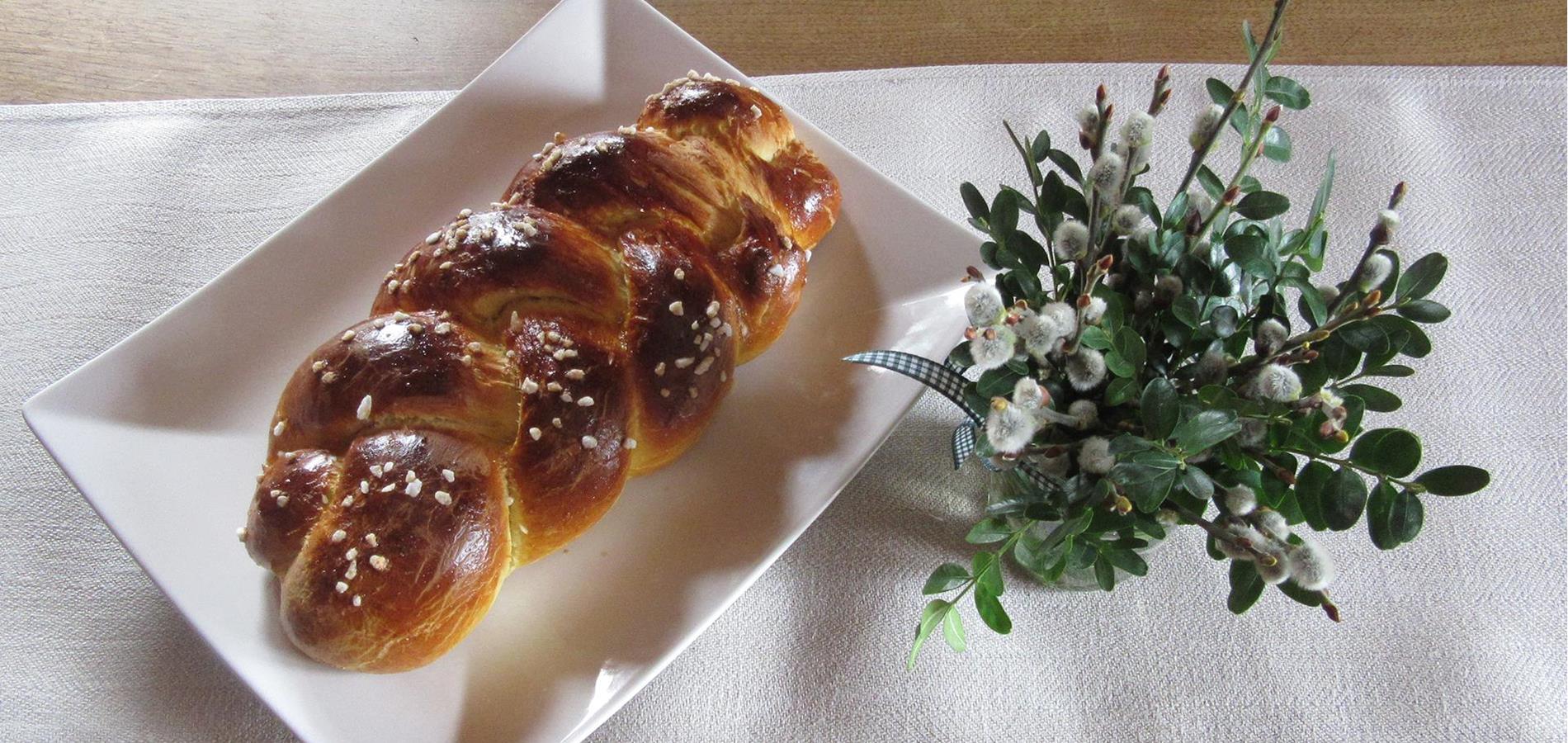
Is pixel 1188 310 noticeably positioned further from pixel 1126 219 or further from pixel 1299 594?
pixel 1299 594

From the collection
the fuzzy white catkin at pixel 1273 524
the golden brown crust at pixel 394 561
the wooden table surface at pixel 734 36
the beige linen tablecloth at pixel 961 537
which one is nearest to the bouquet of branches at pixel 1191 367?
the fuzzy white catkin at pixel 1273 524

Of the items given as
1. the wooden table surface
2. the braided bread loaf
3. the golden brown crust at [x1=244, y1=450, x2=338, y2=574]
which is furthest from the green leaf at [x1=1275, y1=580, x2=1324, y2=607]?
the wooden table surface

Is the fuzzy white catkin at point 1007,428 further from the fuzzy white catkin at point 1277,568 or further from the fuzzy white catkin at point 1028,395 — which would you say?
the fuzzy white catkin at point 1277,568

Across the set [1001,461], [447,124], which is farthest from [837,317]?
[447,124]

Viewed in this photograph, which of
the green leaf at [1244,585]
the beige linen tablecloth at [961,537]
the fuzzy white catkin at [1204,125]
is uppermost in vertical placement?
the fuzzy white catkin at [1204,125]

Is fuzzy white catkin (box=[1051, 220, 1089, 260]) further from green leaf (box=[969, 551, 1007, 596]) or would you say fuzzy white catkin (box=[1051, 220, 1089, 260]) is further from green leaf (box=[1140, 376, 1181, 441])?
green leaf (box=[969, 551, 1007, 596])

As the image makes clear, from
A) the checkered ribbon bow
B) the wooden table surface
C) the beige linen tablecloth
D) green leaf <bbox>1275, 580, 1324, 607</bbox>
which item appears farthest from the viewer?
the wooden table surface
